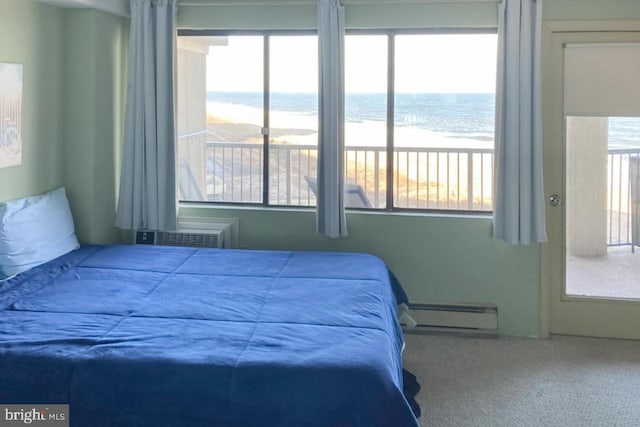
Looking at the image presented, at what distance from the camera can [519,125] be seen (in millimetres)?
3898

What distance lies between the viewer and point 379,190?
432 centimetres

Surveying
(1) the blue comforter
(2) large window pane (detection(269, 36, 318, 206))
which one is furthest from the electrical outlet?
(1) the blue comforter

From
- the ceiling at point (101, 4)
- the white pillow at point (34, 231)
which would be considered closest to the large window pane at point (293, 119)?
the ceiling at point (101, 4)

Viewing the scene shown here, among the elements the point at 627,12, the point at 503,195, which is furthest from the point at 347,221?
the point at 627,12

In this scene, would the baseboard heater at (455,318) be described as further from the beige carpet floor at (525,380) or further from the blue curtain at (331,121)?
the blue curtain at (331,121)

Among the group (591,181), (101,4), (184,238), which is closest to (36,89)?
(101,4)

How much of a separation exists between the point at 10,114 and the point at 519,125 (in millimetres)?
3050

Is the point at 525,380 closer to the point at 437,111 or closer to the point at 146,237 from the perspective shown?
the point at 437,111

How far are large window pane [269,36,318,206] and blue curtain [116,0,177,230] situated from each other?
0.70m

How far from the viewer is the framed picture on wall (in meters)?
3.49

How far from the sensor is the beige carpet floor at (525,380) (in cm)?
305

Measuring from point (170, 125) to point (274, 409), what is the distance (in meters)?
2.60

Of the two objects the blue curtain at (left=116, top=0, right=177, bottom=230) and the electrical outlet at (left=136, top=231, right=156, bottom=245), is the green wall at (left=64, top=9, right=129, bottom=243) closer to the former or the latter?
the blue curtain at (left=116, top=0, right=177, bottom=230)
